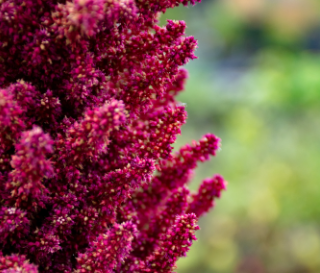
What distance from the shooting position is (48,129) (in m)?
1.15

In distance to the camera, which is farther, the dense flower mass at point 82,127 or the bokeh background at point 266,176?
the bokeh background at point 266,176

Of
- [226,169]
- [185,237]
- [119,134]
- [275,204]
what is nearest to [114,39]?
[119,134]

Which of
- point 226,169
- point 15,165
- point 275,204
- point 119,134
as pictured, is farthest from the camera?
point 226,169

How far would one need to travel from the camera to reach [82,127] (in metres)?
1.04

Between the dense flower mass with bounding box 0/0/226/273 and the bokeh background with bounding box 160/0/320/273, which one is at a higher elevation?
the bokeh background with bounding box 160/0/320/273

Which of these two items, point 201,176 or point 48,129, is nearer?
point 48,129

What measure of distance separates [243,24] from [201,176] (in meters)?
13.4

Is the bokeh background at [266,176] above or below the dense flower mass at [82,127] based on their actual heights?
above

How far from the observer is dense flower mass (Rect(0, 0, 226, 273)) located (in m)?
1.02

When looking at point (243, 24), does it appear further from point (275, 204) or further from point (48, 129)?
point (48, 129)

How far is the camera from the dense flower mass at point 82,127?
A: 3.35 ft

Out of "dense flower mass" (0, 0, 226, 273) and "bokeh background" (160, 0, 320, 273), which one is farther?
"bokeh background" (160, 0, 320, 273)

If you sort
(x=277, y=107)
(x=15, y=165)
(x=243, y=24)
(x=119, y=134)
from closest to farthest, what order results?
1. (x=15, y=165)
2. (x=119, y=134)
3. (x=277, y=107)
4. (x=243, y=24)

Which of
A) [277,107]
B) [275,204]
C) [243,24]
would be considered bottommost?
[275,204]
